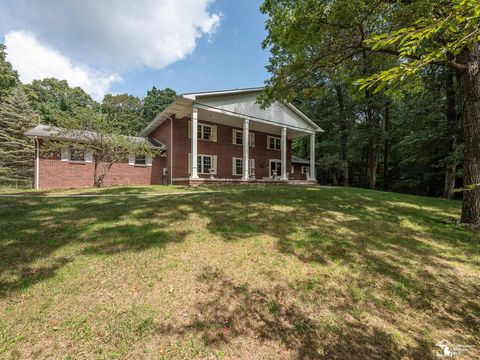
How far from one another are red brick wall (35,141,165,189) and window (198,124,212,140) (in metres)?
3.42

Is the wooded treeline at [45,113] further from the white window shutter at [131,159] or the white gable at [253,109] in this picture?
the white gable at [253,109]

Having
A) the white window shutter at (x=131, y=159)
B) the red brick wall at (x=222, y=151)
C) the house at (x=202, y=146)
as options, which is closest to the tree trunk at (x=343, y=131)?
the house at (x=202, y=146)

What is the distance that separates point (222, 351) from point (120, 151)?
13726 mm

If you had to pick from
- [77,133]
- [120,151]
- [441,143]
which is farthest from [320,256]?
[441,143]

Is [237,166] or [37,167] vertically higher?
[237,166]

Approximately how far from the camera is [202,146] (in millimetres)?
17578

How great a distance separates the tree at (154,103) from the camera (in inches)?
1590

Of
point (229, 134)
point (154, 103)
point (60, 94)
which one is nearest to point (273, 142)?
point (229, 134)

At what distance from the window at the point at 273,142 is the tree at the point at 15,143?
19.5 m

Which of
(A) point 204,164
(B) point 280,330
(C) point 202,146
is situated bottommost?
(B) point 280,330

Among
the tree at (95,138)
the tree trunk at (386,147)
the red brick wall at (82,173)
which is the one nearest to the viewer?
the tree at (95,138)

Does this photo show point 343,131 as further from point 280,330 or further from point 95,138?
point 280,330

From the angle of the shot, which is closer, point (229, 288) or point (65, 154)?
point (229, 288)

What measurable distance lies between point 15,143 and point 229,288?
25977mm
